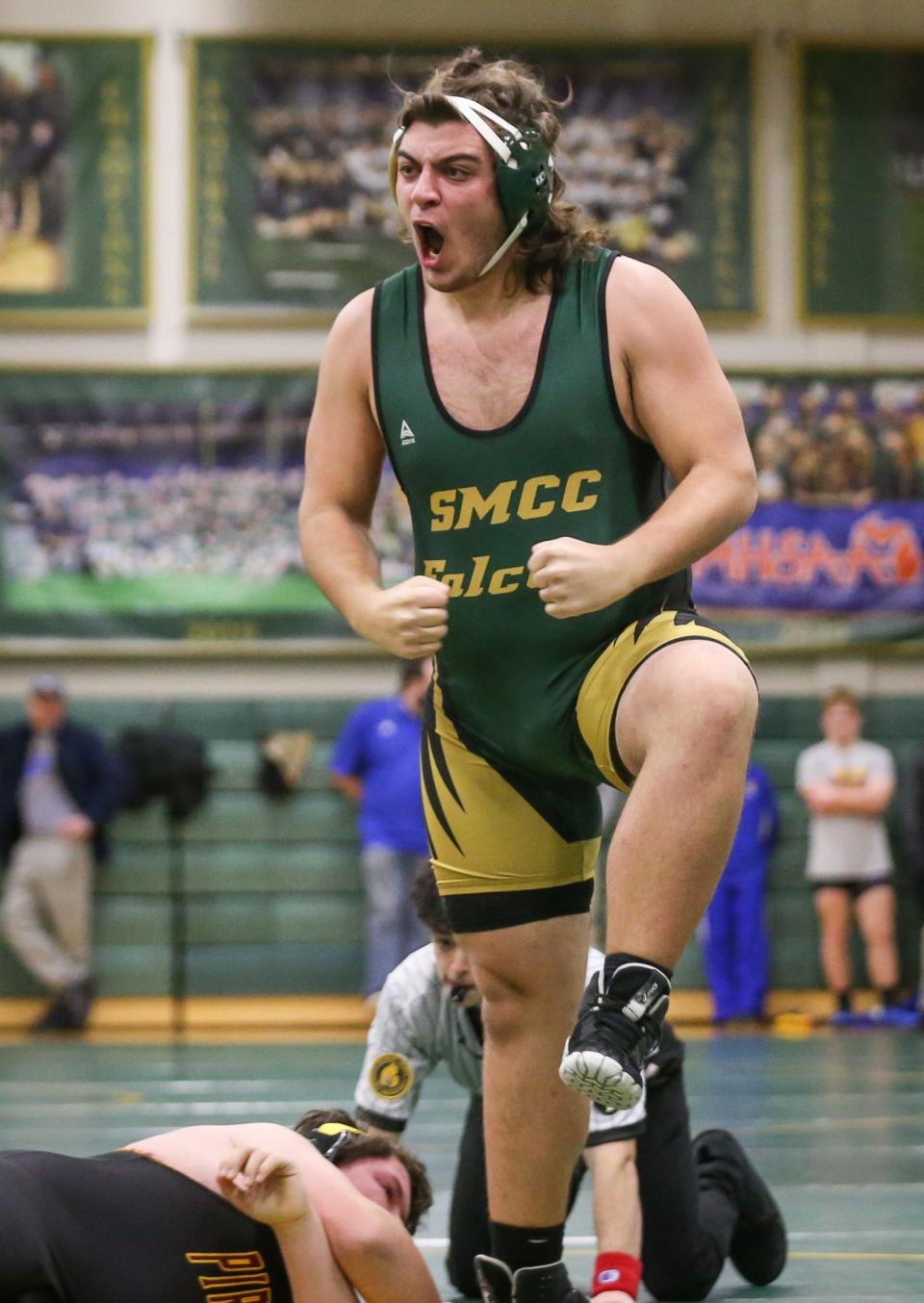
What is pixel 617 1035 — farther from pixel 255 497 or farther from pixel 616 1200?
pixel 255 497

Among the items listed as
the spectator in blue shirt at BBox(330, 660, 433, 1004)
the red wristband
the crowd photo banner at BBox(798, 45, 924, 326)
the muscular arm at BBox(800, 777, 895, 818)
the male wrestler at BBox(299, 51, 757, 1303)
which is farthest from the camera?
the crowd photo banner at BBox(798, 45, 924, 326)

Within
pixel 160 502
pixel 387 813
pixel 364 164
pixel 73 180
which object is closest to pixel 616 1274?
pixel 387 813

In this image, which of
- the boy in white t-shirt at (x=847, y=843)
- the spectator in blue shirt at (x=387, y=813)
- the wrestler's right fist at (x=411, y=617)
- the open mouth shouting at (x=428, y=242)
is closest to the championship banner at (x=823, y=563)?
the boy in white t-shirt at (x=847, y=843)

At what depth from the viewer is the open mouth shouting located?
3395 millimetres

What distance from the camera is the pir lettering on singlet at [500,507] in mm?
3365

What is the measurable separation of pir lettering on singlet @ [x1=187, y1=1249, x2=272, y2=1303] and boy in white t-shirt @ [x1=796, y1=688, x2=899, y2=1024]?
7937mm

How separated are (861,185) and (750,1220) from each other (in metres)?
8.54

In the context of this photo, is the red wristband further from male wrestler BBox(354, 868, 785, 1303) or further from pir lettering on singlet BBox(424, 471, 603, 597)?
pir lettering on singlet BBox(424, 471, 603, 597)

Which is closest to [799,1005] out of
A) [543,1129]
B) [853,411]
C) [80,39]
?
[853,411]

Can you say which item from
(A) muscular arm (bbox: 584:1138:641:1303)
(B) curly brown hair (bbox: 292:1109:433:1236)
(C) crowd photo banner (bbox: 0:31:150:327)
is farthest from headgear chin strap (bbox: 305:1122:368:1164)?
(C) crowd photo banner (bbox: 0:31:150:327)

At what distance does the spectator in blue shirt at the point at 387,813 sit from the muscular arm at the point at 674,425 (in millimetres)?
7656

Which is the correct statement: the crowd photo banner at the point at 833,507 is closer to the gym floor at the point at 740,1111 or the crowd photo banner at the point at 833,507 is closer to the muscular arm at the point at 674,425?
the gym floor at the point at 740,1111

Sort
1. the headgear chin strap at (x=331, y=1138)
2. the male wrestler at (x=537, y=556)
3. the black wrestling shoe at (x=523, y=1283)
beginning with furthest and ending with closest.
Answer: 1. the headgear chin strap at (x=331, y=1138)
2. the black wrestling shoe at (x=523, y=1283)
3. the male wrestler at (x=537, y=556)

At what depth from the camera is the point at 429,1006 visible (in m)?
4.90
